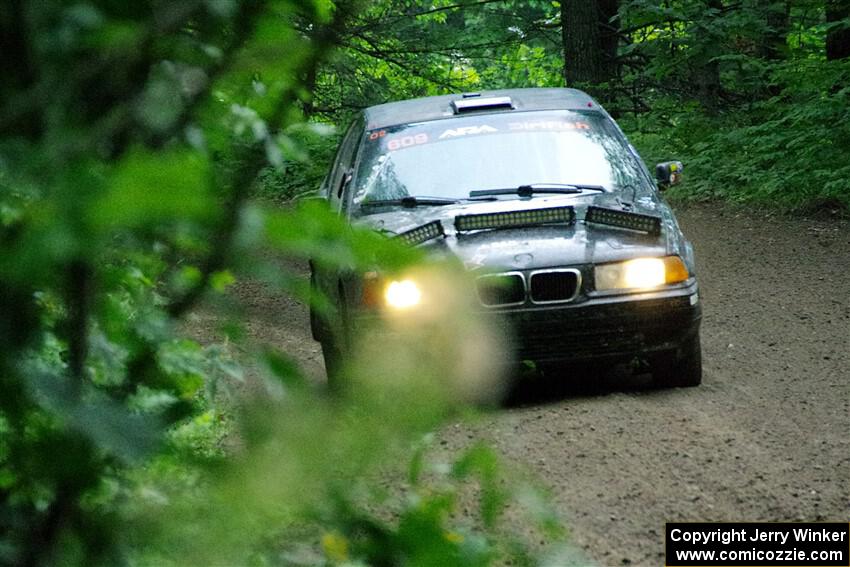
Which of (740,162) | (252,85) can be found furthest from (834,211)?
(252,85)

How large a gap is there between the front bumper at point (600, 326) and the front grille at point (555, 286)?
0.18ft

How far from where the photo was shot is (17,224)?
89 centimetres

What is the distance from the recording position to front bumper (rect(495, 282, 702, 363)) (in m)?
6.73

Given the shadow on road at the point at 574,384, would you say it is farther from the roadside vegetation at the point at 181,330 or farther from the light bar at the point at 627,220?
Answer: the roadside vegetation at the point at 181,330

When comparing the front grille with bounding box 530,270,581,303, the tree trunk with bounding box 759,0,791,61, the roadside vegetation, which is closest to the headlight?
the front grille with bounding box 530,270,581,303

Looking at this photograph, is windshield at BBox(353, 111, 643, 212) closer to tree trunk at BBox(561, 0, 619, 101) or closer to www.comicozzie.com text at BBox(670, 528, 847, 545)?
www.comicozzie.com text at BBox(670, 528, 847, 545)

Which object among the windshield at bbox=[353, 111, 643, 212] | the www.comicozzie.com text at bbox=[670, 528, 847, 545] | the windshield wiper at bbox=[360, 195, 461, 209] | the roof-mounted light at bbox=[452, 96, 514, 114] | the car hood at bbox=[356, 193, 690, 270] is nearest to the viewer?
the www.comicozzie.com text at bbox=[670, 528, 847, 545]

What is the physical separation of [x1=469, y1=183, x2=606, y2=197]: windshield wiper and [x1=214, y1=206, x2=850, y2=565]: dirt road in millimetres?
1176

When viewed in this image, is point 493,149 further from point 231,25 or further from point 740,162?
point 740,162

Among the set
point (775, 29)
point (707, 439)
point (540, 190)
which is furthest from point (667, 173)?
point (775, 29)

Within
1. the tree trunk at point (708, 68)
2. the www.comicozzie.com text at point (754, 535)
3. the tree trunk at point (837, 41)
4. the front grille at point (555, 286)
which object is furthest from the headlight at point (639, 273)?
the tree trunk at point (708, 68)

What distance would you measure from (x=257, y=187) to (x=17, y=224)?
318mm

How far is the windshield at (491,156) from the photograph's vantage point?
25.5 feet

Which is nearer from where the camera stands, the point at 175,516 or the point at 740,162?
the point at 175,516
